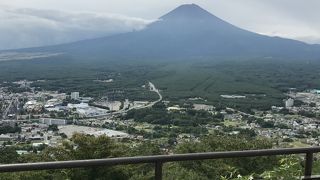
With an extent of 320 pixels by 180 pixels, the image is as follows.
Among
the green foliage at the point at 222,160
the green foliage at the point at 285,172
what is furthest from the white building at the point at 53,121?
the green foliage at the point at 285,172

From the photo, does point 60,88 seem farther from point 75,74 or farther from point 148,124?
point 148,124

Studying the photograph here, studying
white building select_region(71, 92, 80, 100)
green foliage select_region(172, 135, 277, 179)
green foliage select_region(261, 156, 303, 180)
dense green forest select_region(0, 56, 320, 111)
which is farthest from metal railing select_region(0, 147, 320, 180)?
white building select_region(71, 92, 80, 100)

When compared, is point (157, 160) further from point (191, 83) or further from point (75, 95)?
point (191, 83)

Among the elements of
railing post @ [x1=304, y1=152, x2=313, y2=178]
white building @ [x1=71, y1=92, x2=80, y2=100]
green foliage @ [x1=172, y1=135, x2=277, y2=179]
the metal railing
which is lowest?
white building @ [x1=71, y1=92, x2=80, y2=100]

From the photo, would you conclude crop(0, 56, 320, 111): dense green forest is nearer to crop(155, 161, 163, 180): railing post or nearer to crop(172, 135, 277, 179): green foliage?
crop(172, 135, 277, 179): green foliage

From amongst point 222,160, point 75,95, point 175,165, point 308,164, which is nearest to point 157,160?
point 308,164

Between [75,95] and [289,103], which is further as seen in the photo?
[75,95]

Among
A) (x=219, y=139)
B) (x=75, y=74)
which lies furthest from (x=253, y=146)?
(x=75, y=74)

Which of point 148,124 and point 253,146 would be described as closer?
point 253,146

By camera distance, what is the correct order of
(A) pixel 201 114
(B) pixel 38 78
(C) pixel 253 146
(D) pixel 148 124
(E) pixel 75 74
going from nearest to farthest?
(C) pixel 253 146
(D) pixel 148 124
(A) pixel 201 114
(B) pixel 38 78
(E) pixel 75 74
